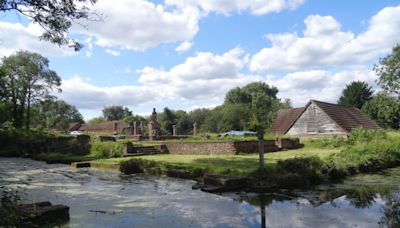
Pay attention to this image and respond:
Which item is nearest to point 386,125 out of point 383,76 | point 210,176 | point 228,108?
point 383,76

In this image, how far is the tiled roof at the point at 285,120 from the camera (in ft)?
132

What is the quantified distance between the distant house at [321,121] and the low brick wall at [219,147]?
1072cm

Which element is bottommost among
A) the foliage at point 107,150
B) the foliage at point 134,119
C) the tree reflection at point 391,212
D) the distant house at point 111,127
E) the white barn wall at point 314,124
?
the tree reflection at point 391,212

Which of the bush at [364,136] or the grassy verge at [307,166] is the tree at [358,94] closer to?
the bush at [364,136]

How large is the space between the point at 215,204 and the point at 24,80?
153ft

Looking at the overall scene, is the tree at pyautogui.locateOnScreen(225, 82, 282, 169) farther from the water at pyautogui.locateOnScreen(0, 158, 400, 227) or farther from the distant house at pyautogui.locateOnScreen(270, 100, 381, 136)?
the water at pyautogui.locateOnScreen(0, 158, 400, 227)

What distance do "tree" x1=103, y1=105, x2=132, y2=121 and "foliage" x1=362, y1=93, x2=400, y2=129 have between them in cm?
8893

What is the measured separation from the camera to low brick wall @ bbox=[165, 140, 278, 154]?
78.7 feet

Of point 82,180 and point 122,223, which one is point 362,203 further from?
point 82,180

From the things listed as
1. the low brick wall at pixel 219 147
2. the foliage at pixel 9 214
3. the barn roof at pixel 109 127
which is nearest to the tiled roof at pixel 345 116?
the low brick wall at pixel 219 147

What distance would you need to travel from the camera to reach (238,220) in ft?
27.8

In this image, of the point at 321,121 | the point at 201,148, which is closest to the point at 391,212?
the point at 201,148

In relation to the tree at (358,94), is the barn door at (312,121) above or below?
below

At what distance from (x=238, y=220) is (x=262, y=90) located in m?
89.4
